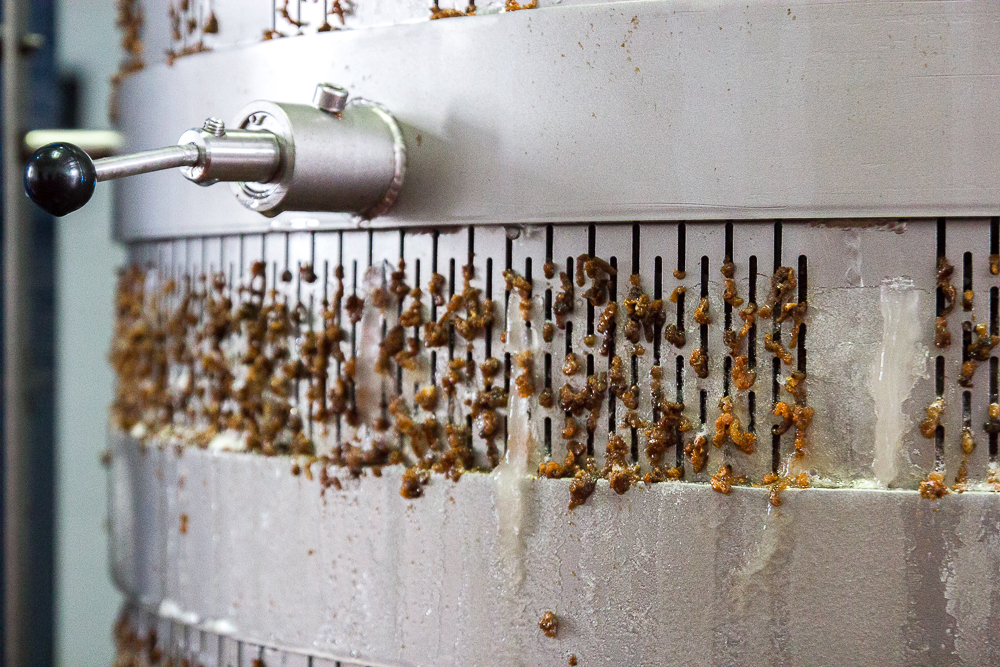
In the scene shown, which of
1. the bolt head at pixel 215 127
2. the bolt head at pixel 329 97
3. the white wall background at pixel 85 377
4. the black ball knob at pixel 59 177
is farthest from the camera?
the white wall background at pixel 85 377

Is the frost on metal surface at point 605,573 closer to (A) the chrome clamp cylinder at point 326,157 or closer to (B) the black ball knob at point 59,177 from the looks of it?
(A) the chrome clamp cylinder at point 326,157

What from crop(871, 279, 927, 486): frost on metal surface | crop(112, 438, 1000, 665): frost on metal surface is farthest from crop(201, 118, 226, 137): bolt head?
crop(871, 279, 927, 486): frost on metal surface

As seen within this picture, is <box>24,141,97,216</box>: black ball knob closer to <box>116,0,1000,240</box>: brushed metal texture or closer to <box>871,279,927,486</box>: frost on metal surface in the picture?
<box>116,0,1000,240</box>: brushed metal texture

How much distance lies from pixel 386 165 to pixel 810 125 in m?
Answer: 0.59

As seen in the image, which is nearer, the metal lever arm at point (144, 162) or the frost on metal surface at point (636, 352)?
the metal lever arm at point (144, 162)

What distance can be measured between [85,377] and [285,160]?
1.98 m

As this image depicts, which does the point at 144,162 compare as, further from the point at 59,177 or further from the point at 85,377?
the point at 85,377

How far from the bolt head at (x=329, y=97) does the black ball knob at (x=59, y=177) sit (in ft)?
1.13

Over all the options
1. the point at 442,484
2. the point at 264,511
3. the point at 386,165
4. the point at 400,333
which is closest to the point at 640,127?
the point at 386,165

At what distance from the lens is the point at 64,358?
9.70 feet

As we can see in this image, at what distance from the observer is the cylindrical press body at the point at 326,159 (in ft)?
4.24

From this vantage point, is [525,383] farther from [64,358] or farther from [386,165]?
[64,358]

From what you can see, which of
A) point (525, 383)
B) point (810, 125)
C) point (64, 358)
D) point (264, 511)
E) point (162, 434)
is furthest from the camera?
point (64, 358)

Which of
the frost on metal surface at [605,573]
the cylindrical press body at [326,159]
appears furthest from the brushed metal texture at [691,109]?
the frost on metal surface at [605,573]
